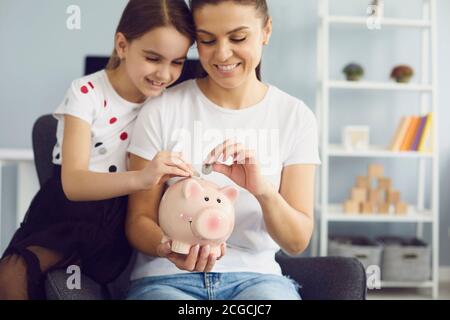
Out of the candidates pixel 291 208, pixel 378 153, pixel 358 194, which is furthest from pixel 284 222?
pixel 378 153

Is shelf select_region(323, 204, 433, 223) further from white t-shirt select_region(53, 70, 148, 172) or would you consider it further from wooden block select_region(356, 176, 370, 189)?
white t-shirt select_region(53, 70, 148, 172)

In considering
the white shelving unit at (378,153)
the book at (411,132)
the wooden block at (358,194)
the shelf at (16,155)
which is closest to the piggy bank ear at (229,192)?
the shelf at (16,155)

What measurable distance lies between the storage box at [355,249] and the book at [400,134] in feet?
0.90

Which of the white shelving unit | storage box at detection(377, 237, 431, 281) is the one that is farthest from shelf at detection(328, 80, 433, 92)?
storage box at detection(377, 237, 431, 281)

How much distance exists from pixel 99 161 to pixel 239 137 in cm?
18

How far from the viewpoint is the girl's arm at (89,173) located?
2.02 feet

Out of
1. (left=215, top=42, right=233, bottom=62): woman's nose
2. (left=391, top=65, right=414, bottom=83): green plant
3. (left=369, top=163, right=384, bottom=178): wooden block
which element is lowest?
(left=369, top=163, right=384, bottom=178): wooden block

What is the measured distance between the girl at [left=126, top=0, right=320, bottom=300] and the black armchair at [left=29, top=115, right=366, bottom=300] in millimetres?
44

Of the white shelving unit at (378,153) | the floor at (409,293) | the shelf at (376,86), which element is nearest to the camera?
the floor at (409,293)

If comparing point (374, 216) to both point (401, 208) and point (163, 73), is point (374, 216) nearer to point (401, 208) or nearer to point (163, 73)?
point (401, 208)

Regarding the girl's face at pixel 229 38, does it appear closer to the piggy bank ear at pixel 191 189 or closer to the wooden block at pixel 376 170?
the piggy bank ear at pixel 191 189

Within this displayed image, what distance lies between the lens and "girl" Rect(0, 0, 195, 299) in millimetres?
679
